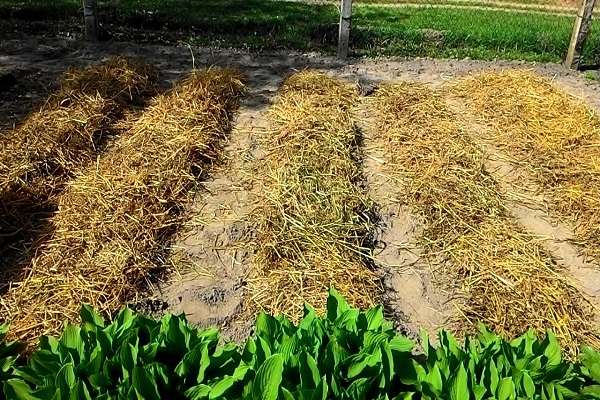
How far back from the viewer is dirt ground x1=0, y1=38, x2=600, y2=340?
3850mm

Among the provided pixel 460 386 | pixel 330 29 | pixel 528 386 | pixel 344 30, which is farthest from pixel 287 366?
pixel 330 29

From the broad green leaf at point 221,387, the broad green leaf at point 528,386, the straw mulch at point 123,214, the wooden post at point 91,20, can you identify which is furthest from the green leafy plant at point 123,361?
the wooden post at point 91,20

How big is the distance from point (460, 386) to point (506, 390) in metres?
0.15

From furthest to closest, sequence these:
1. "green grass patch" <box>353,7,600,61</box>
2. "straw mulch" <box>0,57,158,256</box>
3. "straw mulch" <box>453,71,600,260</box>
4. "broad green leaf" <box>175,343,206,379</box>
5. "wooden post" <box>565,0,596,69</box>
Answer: "green grass patch" <box>353,7,600,61</box>, "wooden post" <box>565,0,596,69</box>, "straw mulch" <box>453,71,600,260</box>, "straw mulch" <box>0,57,158,256</box>, "broad green leaf" <box>175,343,206,379</box>

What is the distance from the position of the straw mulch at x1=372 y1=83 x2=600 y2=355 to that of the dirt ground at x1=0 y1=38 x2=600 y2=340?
143 millimetres

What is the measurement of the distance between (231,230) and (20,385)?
2420 millimetres

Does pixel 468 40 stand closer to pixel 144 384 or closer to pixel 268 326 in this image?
pixel 268 326

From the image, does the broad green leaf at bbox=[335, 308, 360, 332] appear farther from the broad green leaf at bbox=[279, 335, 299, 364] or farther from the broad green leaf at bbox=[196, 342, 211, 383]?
the broad green leaf at bbox=[196, 342, 211, 383]

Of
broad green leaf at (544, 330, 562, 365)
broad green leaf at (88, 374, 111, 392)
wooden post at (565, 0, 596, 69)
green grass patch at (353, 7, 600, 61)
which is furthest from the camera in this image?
green grass patch at (353, 7, 600, 61)

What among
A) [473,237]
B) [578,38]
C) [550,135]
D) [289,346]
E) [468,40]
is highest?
[289,346]

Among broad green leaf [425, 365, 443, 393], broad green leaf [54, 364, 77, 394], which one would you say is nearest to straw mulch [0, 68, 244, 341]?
broad green leaf [54, 364, 77, 394]

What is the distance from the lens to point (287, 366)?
→ 218cm

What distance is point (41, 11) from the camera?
8680 millimetres

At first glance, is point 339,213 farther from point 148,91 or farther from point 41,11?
point 41,11
